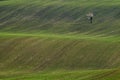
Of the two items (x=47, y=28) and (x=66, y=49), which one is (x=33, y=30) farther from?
(x=66, y=49)

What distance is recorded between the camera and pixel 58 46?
98.9 meters

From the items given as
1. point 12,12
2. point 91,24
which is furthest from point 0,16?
point 91,24

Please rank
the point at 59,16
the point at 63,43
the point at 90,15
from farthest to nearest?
the point at 59,16 < the point at 90,15 < the point at 63,43

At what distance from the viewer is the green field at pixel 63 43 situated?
8266 cm

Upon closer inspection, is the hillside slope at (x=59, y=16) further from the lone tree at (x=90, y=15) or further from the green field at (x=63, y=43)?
the lone tree at (x=90, y=15)

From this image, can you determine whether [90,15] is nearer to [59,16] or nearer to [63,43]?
[59,16]

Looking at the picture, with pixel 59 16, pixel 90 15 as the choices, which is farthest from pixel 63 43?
pixel 59 16

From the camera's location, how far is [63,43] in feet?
330

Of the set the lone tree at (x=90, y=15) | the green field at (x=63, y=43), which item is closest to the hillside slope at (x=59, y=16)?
the green field at (x=63, y=43)

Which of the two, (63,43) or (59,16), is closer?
(63,43)

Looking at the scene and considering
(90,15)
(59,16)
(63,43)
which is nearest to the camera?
(63,43)

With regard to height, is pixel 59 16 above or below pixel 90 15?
below

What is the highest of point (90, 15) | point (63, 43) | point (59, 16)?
point (63, 43)

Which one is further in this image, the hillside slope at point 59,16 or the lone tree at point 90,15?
the lone tree at point 90,15
